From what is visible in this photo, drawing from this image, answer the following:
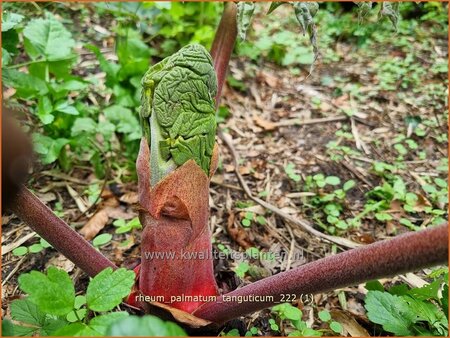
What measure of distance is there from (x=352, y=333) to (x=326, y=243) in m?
0.47

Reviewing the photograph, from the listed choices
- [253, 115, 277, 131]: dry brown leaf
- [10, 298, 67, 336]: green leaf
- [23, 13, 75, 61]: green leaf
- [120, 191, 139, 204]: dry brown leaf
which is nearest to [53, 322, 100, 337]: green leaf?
[10, 298, 67, 336]: green leaf

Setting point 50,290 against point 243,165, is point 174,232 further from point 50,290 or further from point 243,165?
point 243,165

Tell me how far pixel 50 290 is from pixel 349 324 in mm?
Result: 999

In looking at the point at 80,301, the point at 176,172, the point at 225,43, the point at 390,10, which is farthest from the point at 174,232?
the point at 390,10

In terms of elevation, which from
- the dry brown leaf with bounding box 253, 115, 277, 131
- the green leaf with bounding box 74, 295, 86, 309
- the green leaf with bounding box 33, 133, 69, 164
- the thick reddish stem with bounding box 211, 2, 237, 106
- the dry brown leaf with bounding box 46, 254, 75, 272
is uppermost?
the thick reddish stem with bounding box 211, 2, 237, 106

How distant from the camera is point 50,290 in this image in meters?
1.12

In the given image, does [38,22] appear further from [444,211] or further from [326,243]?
[444,211]

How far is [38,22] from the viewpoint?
2188 millimetres

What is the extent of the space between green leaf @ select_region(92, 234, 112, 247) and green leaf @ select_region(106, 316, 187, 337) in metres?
1.05

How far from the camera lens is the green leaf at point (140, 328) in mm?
825

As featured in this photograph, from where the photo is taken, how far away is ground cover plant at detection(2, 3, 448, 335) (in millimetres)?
1408

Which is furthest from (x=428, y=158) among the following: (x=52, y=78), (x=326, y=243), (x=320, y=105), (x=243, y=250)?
(x=52, y=78)

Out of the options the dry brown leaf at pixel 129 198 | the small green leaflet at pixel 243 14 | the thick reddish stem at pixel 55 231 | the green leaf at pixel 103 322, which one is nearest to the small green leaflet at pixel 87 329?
the green leaf at pixel 103 322

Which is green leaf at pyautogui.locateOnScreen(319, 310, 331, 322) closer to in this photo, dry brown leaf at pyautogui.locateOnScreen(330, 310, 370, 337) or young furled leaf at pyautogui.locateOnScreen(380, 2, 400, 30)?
dry brown leaf at pyautogui.locateOnScreen(330, 310, 370, 337)
